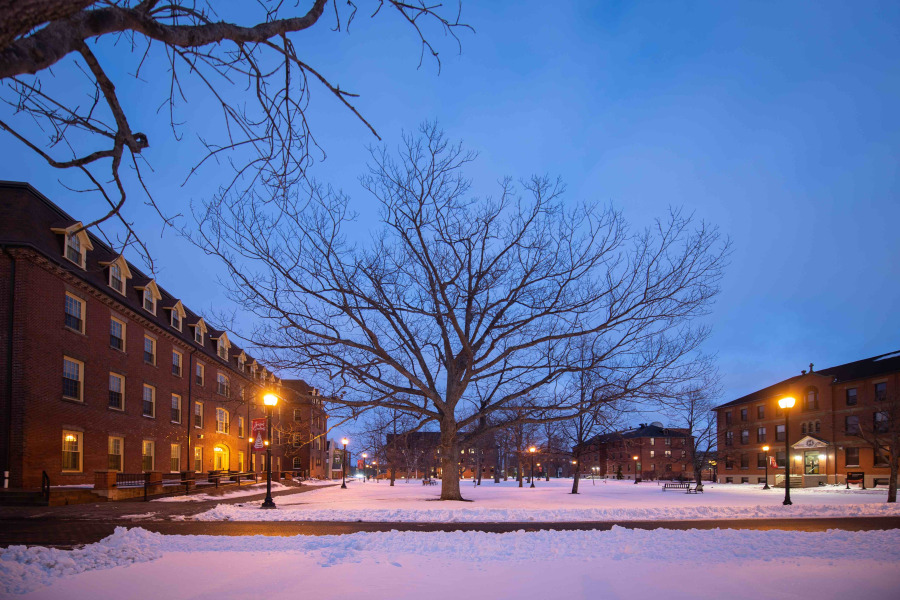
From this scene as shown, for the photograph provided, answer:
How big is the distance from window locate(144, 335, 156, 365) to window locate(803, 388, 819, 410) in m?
56.0

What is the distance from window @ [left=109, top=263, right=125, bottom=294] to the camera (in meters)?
28.5

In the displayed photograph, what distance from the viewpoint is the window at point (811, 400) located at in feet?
181

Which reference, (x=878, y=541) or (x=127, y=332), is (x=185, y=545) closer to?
(x=878, y=541)

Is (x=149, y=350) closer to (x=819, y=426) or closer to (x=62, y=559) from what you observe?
(x=62, y=559)

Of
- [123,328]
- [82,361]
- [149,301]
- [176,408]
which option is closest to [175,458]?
[176,408]

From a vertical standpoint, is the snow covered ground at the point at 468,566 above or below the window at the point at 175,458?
above

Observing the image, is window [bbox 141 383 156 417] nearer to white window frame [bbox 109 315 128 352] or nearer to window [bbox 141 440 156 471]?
window [bbox 141 440 156 471]

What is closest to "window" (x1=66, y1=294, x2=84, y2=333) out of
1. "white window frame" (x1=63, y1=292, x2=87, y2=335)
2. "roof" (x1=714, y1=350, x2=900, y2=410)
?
"white window frame" (x1=63, y1=292, x2=87, y2=335)

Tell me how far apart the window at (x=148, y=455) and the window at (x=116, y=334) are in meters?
5.59

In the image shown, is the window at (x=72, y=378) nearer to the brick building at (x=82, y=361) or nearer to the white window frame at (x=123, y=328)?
the brick building at (x=82, y=361)

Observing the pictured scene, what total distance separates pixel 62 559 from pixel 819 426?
61.7m

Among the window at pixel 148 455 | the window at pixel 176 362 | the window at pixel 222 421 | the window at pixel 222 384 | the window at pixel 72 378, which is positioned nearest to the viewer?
the window at pixel 72 378

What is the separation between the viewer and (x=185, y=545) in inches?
407

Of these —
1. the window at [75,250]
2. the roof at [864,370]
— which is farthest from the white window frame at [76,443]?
the roof at [864,370]
